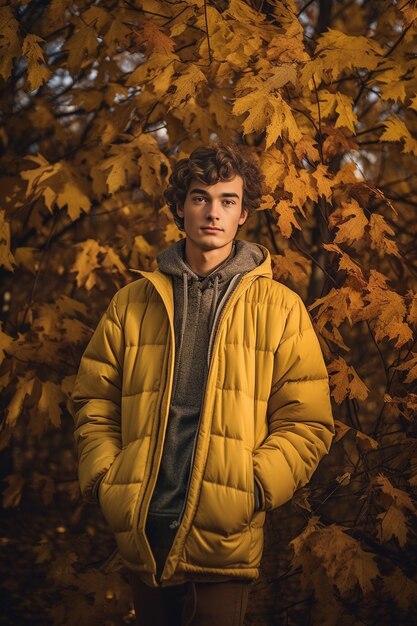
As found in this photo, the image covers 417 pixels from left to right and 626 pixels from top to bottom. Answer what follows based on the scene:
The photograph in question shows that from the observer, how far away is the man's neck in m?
2.54

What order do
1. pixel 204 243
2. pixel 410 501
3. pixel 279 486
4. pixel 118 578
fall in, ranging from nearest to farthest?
pixel 279 486 → pixel 204 243 → pixel 410 501 → pixel 118 578

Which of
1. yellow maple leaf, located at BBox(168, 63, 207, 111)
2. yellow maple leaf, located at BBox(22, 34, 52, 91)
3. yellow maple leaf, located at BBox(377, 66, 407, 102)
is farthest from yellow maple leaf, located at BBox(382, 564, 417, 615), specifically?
yellow maple leaf, located at BBox(22, 34, 52, 91)

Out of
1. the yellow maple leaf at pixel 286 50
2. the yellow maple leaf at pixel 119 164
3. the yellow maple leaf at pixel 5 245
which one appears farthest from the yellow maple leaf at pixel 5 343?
the yellow maple leaf at pixel 286 50

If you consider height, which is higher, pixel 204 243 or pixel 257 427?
pixel 204 243

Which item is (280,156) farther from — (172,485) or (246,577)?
(246,577)

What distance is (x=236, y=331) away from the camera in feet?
7.96

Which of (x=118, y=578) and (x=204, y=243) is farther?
(x=118, y=578)

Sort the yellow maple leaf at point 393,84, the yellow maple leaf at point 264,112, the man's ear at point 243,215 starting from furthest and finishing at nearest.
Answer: the yellow maple leaf at point 393,84, the yellow maple leaf at point 264,112, the man's ear at point 243,215

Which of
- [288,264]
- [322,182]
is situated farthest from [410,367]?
[322,182]

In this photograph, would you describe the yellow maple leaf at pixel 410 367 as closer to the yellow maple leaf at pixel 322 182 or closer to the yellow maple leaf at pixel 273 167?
the yellow maple leaf at pixel 322 182

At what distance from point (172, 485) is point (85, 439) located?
415mm

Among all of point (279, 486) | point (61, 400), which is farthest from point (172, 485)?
point (61, 400)

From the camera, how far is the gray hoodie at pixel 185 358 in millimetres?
2291

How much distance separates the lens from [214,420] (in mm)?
2316
